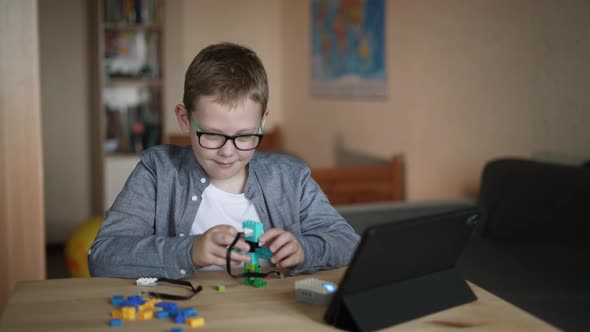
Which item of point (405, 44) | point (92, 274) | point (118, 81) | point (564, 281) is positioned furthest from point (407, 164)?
point (92, 274)

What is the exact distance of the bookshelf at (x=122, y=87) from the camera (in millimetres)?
4855

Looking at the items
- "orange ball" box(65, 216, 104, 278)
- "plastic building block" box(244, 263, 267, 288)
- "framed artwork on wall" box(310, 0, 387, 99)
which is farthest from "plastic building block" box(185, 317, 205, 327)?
"framed artwork on wall" box(310, 0, 387, 99)

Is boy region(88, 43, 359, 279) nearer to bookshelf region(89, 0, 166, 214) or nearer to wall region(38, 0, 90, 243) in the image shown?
bookshelf region(89, 0, 166, 214)

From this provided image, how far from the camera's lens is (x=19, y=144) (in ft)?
8.67

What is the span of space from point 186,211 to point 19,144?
1383 mm

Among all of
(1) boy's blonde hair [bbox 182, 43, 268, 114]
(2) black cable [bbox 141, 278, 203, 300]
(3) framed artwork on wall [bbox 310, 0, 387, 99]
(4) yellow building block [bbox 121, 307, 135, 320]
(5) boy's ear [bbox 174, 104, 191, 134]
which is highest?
(3) framed artwork on wall [bbox 310, 0, 387, 99]

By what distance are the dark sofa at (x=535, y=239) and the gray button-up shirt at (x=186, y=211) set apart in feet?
3.04

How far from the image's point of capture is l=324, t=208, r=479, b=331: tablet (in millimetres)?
987

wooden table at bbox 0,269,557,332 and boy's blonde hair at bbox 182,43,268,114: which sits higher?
boy's blonde hair at bbox 182,43,268,114

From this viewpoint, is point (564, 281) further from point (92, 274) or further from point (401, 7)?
point (401, 7)

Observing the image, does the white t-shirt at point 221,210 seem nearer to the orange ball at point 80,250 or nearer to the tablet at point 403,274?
the tablet at point 403,274

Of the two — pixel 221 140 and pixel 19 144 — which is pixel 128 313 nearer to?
pixel 221 140

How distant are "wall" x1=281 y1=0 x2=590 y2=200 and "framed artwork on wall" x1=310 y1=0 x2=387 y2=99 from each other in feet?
0.29

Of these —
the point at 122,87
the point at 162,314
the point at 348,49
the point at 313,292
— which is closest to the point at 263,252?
the point at 313,292
